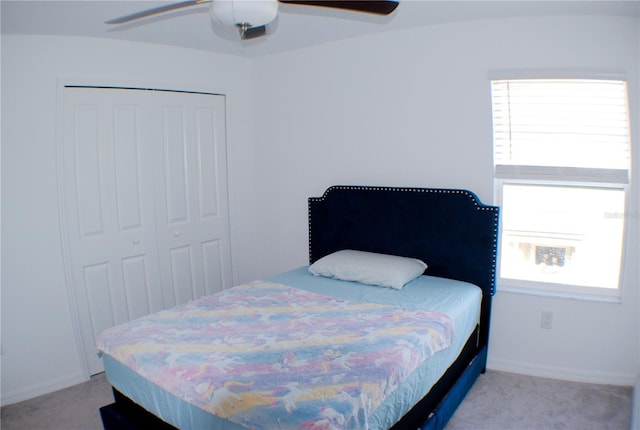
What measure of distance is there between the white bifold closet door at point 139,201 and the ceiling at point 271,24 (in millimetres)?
452

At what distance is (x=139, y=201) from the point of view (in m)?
3.33

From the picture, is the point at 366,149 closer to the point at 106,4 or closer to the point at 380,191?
the point at 380,191

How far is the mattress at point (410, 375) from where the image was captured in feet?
5.66

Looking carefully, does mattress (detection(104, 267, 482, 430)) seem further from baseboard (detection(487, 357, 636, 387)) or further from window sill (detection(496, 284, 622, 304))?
baseboard (detection(487, 357, 636, 387))

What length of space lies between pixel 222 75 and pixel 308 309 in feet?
7.60

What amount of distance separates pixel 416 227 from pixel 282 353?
161cm

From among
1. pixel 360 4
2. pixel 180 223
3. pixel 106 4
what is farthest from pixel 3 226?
pixel 360 4

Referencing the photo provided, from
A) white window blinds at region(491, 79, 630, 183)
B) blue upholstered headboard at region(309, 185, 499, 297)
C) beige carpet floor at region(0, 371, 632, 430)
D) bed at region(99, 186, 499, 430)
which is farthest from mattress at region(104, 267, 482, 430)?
white window blinds at region(491, 79, 630, 183)

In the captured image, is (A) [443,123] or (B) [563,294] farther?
(A) [443,123]

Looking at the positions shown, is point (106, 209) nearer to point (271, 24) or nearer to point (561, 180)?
point (271, 24)

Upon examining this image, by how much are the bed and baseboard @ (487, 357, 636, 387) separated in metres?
0.22

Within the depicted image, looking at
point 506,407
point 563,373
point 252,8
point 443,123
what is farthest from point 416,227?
point 252,8

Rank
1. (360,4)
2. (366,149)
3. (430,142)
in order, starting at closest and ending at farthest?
(360,4) → (430,142) → (366,149)

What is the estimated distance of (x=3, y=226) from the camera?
8.99 ft
